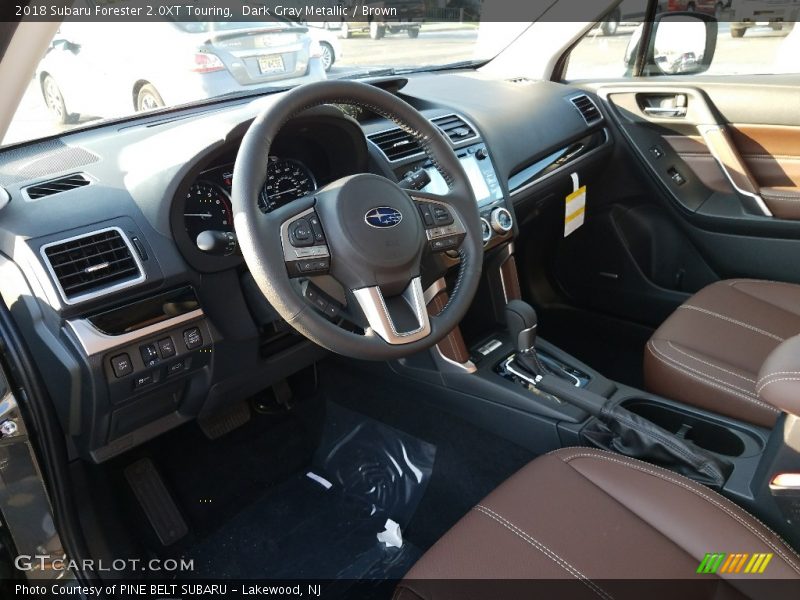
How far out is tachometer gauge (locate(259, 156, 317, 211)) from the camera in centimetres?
156

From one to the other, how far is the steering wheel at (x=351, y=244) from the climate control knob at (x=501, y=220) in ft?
1.85

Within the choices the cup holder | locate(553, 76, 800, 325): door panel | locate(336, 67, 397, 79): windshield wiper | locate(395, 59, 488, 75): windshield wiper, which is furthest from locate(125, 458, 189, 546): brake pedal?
locate(553, 76, 800, 325): door panel

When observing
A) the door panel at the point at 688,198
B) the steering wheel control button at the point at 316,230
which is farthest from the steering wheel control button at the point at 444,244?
the door panel at the point at 688,198

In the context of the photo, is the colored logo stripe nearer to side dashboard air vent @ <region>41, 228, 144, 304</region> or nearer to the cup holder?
the cup holder

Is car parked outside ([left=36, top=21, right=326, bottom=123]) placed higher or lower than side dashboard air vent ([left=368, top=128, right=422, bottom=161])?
higher

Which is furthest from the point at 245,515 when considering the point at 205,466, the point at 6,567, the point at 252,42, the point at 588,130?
the point at 588,130

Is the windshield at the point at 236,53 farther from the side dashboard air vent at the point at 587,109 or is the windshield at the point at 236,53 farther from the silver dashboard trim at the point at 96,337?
the silver dashboard trim at the point at 96,337

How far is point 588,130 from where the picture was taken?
2588mm

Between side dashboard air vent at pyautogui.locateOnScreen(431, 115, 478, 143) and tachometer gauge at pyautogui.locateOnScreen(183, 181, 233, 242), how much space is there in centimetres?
78

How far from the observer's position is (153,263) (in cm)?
142

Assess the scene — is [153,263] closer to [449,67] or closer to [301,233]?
[301,233]

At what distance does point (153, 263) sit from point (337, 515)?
1050mm

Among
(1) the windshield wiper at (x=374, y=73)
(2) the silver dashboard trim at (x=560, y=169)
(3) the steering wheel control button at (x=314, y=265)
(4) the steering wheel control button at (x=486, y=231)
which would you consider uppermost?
(1) the windshield wiper at (x=374, y=73)

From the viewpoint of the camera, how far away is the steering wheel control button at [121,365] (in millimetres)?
1396
